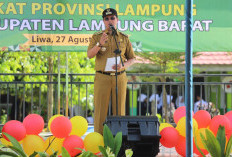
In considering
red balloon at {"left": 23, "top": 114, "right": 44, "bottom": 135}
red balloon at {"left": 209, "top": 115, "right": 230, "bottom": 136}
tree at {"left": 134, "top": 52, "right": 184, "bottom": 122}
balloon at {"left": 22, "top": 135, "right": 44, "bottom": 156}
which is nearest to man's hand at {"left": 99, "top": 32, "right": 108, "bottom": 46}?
red balloon at {"left": 23, "top": 114, "right": 44, "bottom": 135}

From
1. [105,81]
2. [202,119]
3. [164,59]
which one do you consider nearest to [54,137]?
[105,81]

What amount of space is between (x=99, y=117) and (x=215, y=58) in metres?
11.7

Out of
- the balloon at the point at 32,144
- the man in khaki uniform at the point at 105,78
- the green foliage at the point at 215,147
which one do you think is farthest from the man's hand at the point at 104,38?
the green foliage at the point at 215,147

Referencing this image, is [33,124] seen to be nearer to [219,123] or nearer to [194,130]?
[194,130]

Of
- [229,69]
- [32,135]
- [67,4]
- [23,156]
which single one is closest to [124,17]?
[67,4]

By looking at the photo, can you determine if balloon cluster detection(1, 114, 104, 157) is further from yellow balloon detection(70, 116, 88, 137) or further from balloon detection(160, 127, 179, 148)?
balloon detection(160, 127, 179, 148)

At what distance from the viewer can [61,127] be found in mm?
4320

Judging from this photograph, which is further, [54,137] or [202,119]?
[202,119]

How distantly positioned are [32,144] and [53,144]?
0.24m

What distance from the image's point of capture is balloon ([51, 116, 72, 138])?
170 inches

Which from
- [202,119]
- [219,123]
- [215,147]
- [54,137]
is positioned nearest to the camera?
[215,147]

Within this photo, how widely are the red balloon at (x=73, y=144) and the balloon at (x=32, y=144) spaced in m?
0.24

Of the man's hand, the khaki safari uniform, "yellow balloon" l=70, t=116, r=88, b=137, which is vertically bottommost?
"yellow balloon" l=70, t=116, r=88, b=137

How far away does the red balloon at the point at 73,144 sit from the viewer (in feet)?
13.6
